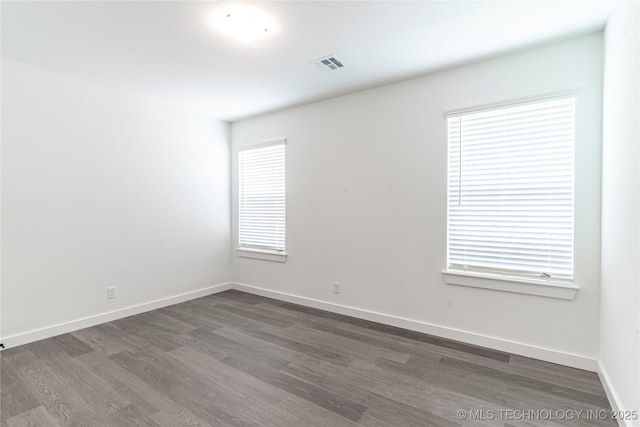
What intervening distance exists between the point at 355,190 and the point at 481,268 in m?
1.58

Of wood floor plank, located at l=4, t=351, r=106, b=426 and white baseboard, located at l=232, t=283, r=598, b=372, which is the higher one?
white baseboard, located at l=232, t=283, r=598, b=372

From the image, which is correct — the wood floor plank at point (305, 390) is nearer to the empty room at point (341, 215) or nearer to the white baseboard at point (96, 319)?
the empty room at point (341, 215)

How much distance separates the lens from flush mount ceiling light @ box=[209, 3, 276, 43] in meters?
2.15

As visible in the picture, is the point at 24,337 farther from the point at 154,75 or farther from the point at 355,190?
the point at 355,190

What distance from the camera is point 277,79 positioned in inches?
130

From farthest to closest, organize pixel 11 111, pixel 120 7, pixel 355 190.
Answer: pixel 355 190
pixel 11 111
pixel 120 7

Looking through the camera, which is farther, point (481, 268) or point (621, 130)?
point (481, 268)

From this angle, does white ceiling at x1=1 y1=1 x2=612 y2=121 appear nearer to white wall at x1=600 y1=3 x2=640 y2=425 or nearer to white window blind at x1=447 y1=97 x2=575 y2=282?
white wall at x1=600 y1=3 x2=640 y2=425

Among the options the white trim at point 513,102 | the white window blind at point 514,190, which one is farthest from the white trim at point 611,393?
the white trim at point 513,102

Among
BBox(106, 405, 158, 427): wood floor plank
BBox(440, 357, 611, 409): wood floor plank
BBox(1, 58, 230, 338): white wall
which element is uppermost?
BBox(1, 58, 230, 338): white wall

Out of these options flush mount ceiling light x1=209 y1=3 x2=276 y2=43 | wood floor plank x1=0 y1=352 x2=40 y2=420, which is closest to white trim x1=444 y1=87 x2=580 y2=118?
flush mount ceiling light x1=209 y1=3 x2=276 y2=43

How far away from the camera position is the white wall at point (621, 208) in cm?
167

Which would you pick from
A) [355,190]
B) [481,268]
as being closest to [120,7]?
[355,190]

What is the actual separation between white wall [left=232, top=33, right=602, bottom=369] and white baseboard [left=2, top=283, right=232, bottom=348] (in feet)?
3.17
